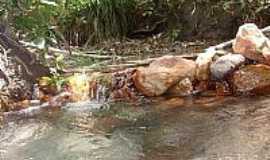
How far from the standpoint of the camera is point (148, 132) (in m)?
5.54

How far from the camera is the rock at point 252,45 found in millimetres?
Answer: 7129

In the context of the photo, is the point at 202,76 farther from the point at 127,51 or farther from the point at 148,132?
the point at 127,51

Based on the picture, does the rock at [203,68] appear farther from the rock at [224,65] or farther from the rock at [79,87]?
the rock at [79,87]

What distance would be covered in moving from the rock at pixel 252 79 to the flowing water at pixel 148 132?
28 cm

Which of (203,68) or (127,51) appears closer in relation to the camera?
(203,68)

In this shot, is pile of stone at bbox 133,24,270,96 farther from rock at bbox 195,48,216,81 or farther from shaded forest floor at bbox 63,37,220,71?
shaded forest floor at bbox 63,37,220,71

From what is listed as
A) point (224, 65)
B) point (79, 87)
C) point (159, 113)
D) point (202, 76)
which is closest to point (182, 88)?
point (202, 76)

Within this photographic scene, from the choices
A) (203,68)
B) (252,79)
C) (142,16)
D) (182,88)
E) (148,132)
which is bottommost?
(148,132)

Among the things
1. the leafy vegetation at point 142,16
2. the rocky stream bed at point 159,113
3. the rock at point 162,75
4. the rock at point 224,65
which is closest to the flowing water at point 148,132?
the rocky stream bed at point 159,113

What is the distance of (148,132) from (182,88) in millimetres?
1782

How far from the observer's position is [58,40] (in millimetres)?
8828

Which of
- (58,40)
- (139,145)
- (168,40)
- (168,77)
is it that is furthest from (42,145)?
(168,40)

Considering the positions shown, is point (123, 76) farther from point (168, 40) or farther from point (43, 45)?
point (168, 40)

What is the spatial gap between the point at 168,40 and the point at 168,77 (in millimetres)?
3539
